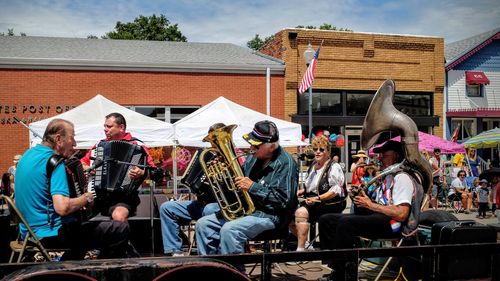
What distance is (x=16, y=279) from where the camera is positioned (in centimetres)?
279

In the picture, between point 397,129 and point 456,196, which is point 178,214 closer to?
point 397,129

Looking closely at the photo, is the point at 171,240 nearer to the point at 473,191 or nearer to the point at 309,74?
the point at 309,74

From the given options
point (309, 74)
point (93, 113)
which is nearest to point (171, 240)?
point (93, 113)

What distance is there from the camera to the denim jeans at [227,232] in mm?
4160

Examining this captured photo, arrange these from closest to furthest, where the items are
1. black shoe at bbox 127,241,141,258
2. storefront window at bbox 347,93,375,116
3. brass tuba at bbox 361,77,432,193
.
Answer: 1. black shoe at bbox 127,241,141,258
2. brass tuba at bbox 361,77,432,193
3. storefront window at bbox 347,93,375,116

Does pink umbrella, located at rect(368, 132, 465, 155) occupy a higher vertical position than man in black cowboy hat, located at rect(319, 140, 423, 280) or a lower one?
higher

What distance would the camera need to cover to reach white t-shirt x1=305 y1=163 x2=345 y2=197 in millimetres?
6539

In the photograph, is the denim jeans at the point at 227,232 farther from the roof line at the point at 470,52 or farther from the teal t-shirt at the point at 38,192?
the roof line at the point at 470,52

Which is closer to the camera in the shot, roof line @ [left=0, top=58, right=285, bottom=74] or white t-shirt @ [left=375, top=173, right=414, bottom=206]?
white t-shirt @ [left=375, top=173, right=414, bottom=206]

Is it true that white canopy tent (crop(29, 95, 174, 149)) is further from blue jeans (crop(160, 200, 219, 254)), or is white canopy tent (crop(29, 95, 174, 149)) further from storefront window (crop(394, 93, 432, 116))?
storefront window (crop(394, 93, 432, 116))

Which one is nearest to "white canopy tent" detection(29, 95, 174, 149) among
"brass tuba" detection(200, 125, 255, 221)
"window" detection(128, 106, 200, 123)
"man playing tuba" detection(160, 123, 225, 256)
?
"man playing tuba" detection(160, 123, 225, 256)

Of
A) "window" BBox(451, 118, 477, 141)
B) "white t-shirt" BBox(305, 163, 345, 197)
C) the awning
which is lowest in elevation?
"white t-shirt" BBox(305, 163, 345, 197)

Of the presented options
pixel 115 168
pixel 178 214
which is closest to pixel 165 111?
pixel 178 214

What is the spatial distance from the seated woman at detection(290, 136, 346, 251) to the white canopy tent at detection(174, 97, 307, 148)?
285 centimetres
